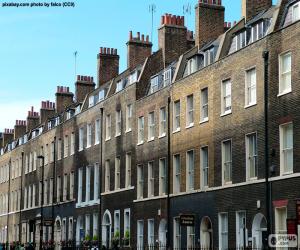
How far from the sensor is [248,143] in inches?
1503

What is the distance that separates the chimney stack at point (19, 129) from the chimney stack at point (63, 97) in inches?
699

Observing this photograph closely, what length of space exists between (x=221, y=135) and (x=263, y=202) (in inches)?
236

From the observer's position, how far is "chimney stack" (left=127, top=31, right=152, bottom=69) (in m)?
60.9

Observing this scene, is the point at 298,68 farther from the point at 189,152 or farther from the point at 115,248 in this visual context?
the point at 115,248

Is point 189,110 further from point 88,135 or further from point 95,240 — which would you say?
point 88,135

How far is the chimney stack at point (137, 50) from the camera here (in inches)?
2397

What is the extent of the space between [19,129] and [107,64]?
114 feet

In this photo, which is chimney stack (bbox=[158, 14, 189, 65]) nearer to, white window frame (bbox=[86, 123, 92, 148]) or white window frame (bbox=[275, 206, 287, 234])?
white window frame (bbox=[86, 123, 92, 148])

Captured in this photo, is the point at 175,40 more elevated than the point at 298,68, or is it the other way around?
the point at 175,40

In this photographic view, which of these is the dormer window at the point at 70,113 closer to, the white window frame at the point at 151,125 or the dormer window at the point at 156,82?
the dormer window at the point at 156,82

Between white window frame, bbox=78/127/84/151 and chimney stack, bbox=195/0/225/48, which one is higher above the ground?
chimney stack, bbox=195/0/225/48

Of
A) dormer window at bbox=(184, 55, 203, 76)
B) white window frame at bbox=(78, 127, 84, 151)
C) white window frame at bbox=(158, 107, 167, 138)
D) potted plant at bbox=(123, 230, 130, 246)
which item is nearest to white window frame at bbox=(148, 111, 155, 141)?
white window frame at bbox=(158, 107, 167, 138)

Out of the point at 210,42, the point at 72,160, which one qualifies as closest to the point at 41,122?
the point at 72,160

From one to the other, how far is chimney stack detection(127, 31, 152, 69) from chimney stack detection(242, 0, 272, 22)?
17.1 metres
